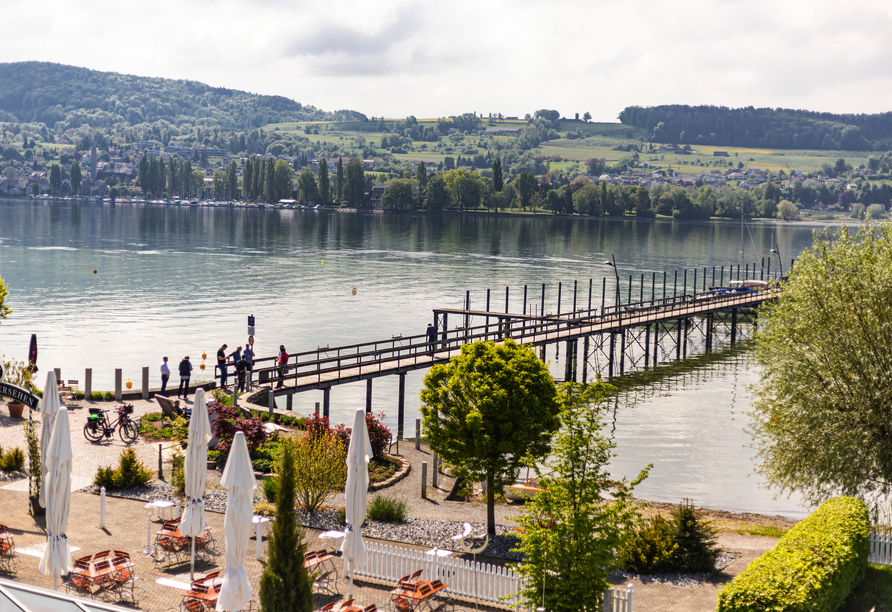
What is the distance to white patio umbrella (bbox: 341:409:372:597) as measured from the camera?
614 inches

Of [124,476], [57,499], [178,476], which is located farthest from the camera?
[124,476]

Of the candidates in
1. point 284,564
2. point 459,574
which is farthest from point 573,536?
point 284,564

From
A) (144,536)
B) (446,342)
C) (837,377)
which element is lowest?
(144,536)

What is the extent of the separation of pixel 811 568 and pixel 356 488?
908cm

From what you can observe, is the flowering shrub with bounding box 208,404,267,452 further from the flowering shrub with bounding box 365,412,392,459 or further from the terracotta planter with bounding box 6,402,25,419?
the terracotta planter with bounding box 6,402,25,419

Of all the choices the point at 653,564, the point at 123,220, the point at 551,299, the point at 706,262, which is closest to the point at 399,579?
the point at 653,564

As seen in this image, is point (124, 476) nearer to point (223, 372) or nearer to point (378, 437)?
point (378, 437)

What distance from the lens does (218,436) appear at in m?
28.0

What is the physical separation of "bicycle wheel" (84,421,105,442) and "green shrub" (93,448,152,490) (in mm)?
5424

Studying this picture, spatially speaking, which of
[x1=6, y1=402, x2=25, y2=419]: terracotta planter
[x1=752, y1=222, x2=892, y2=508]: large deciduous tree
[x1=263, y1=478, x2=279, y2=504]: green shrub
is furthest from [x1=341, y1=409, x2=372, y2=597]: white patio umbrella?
[x1=6, y1=402, x2=25, y2=419]: terracotta planter

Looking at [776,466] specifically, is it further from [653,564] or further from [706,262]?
[706,262]

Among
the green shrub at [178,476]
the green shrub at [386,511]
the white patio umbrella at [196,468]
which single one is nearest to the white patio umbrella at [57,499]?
the white patio umbrella at [196,468]

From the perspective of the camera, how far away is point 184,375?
35000 millimetres

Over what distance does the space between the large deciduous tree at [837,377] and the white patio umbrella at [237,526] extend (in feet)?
58.4
